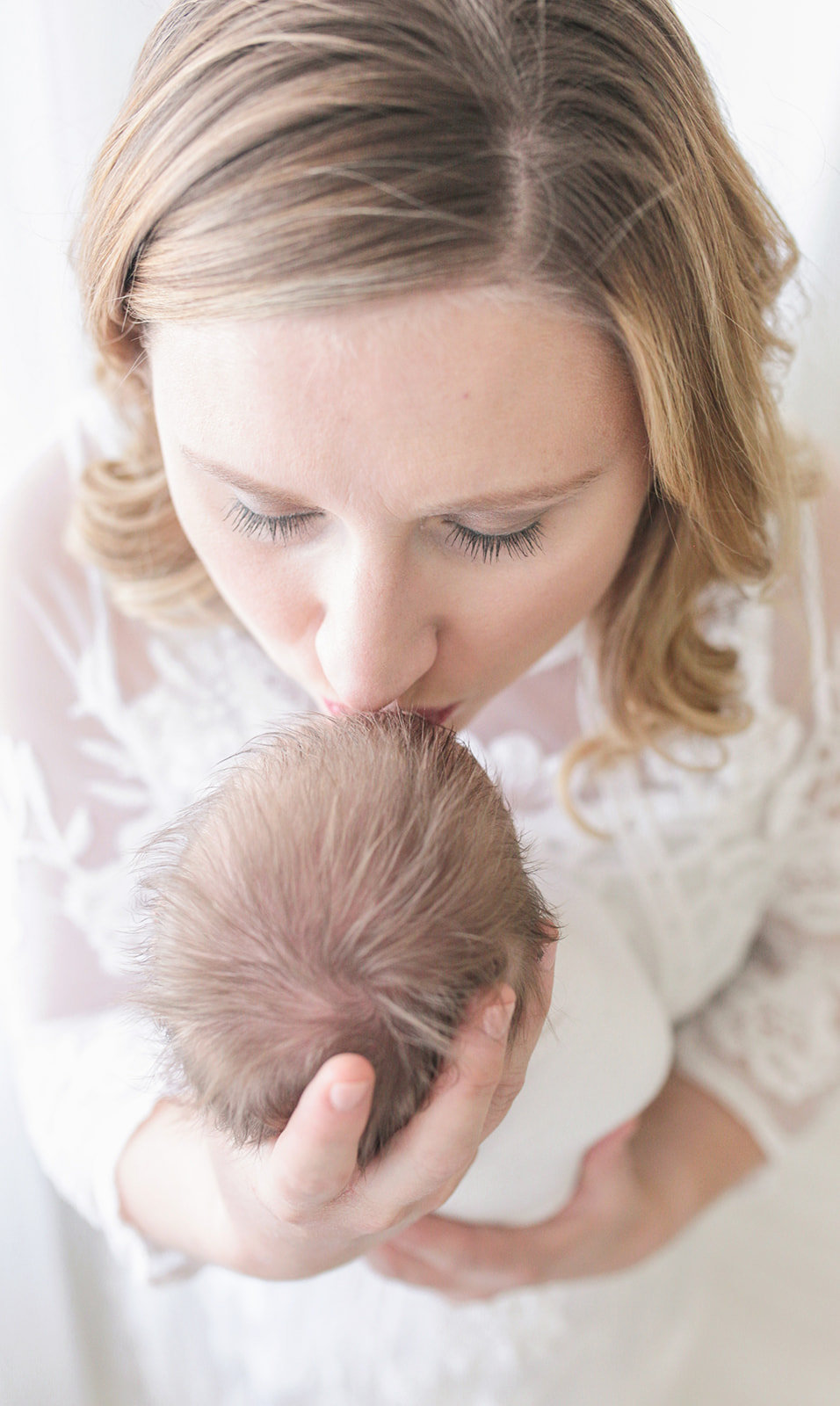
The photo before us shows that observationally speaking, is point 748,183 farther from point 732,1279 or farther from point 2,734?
point 732,1279

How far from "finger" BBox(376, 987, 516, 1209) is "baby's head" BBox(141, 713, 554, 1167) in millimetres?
14

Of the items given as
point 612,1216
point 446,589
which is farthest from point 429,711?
point 612,1216

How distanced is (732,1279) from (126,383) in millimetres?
1636

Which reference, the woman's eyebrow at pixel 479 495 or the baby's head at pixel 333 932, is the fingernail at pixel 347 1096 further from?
the woman's eyebrow at pixel 479 495

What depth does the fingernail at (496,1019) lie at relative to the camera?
0.59 meters

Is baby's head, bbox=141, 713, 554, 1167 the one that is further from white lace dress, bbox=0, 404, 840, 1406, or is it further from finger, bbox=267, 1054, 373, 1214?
white lace dress, bbox=0, 404, 840, 1406

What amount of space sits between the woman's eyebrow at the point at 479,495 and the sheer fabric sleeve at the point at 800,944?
19.3 inches

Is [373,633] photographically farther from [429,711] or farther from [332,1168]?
[332,1168]

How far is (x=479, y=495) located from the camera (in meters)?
0.62

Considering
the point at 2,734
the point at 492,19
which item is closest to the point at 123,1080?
the point at 2,734

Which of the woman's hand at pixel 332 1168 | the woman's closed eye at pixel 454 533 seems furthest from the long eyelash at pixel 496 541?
the woman's hand at pixel 332 1168

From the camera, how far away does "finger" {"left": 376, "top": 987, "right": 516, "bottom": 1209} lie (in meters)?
0.59

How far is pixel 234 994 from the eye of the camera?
2.00 feet

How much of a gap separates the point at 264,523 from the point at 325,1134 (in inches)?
14.9
